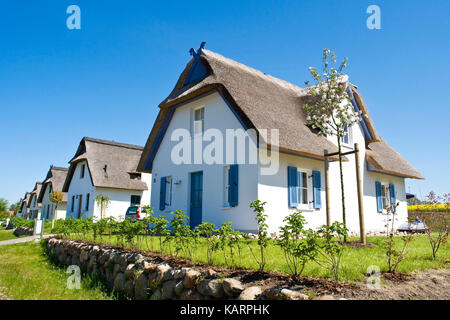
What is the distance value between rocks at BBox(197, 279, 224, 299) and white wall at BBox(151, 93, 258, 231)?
235 inches

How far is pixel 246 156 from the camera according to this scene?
10.3 metres

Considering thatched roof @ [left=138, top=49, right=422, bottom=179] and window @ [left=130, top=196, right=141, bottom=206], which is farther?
window @ [left=130, top=196, right=141, bottom=206]

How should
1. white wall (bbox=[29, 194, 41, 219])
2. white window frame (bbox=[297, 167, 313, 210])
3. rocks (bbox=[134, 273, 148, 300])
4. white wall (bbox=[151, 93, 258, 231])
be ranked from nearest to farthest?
1. rocks (bbox=[134, 273, 148, 300])
2. white wall (bbox=[151, 93, 258, 231])
3. white window frame (bbox=[297, 167, 313, 210])
4. white wall (bbox=[29, 194, 41, 219])

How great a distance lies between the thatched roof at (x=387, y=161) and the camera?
14.4m

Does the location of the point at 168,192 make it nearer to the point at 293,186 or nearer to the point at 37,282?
the point at 293,186

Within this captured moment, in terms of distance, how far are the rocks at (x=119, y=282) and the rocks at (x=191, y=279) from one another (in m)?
1.81

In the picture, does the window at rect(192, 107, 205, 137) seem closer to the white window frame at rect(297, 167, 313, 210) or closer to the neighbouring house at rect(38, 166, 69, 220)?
the white window frame at rect(297, 167, 313, 210)

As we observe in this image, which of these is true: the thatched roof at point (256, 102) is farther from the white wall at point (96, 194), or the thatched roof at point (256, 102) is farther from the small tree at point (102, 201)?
the white wall at point (96, 194)

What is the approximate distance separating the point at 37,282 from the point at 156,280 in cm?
287

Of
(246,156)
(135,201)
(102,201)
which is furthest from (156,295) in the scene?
(135,201)

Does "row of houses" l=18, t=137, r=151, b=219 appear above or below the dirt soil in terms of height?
above

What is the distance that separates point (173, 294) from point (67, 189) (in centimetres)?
2747

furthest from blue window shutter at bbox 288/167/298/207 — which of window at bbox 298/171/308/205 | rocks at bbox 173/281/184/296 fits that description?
rocks at bbox 173/281/184/296

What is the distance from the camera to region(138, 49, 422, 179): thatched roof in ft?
33.8
